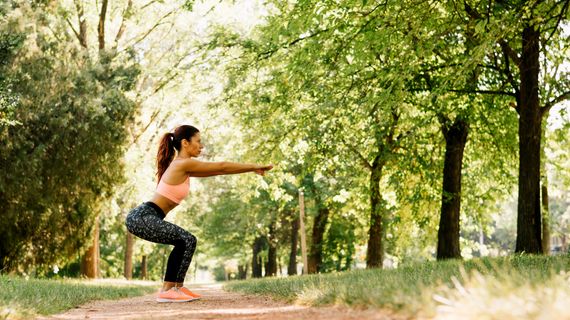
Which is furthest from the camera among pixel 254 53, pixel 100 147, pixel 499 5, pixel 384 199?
pixel 384 199

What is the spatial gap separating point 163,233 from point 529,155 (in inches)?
326

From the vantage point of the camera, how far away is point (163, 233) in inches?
267

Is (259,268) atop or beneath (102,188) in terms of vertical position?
beneath

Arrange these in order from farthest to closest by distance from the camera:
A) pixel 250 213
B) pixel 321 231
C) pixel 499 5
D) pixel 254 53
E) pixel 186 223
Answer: pixel 186 223, pixel 250 213, pixel 321 231, pixel 254 53, pixel 499 5

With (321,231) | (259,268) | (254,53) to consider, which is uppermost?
(254,53)

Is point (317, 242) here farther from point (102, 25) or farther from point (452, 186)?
point (452, 186)

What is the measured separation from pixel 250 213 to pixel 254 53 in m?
20.1

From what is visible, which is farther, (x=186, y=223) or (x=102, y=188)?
(x=186, y=223)

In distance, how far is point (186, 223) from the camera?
39.7 metres

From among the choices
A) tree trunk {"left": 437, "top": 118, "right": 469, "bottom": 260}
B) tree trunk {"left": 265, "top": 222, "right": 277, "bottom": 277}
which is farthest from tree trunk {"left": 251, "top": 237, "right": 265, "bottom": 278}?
tree trunk {"left": 437, "top": 118, "right": 469, "bottom": 260}

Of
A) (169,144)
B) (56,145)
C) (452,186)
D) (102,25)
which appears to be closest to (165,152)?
(169,144)

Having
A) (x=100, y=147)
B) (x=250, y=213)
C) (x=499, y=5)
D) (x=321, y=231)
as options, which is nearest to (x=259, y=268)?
(x=250, y=213)

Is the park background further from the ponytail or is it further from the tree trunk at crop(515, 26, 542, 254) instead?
the ponytail

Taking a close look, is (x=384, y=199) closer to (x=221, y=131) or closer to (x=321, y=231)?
(x=221, y=131)
